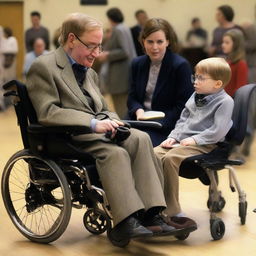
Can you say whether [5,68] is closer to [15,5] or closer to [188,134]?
[15,5]

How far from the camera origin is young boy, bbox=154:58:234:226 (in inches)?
164

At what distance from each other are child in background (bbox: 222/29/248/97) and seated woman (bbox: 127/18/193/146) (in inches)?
66.5

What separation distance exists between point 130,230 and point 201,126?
995mm

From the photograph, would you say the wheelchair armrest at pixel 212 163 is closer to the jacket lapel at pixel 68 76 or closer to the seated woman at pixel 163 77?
the seated woman at pixel 163 77

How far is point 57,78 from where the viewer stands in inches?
157

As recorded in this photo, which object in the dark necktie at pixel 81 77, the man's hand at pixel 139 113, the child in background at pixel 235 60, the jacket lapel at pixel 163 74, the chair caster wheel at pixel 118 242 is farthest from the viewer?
the child in background at pixel 235 60

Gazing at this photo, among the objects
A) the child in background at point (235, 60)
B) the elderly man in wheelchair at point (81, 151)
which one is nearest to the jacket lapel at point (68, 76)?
the elderly man in wheelchair at point (81, 151)

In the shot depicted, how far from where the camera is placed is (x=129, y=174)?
3.78 meters

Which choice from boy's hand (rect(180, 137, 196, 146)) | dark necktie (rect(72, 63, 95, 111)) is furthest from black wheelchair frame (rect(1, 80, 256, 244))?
dark necktie (rect(72, 63, 95, 111))

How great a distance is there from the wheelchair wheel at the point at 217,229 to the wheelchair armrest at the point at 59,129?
1035 mm

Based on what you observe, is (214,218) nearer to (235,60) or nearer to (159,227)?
(159,227)

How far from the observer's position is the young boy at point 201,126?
4.18 m

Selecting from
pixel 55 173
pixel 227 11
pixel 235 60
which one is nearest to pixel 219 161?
pixel 55 173

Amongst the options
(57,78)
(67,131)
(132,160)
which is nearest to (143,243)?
(132,160)
